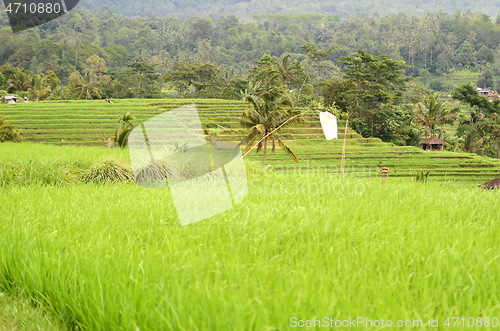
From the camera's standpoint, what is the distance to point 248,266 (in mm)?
2041

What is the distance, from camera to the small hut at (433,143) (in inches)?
1294

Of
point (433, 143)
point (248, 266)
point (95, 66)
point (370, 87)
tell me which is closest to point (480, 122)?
point (433, 143)

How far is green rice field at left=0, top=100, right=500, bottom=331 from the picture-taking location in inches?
57.6

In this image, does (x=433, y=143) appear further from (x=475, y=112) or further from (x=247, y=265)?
(x=247, y=265)

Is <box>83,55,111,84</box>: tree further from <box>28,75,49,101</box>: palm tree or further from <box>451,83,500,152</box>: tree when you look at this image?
<box>451,83,500,152</box>: tree

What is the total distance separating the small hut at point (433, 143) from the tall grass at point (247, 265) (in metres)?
32.5

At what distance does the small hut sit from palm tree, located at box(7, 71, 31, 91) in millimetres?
45697

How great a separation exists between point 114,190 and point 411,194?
3.85 m

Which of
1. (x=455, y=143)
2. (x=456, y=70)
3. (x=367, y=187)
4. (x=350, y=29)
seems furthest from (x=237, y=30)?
(x=367, y=187)

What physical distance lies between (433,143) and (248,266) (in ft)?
114

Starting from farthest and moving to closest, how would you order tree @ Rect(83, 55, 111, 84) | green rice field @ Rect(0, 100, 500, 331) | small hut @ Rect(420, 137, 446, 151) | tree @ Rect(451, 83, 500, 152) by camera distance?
1. tree @ Rect(83, 55, 111, 84)
2. small hut @ Rect(420, 137, 446, 151)
3. tree @ Rect(451, 83, 500, 152)
4. green rice field @ Rect(0, 100, 500, 331)

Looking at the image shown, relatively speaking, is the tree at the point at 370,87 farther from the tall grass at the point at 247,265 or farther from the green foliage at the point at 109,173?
the tall grass at the point at 247,265

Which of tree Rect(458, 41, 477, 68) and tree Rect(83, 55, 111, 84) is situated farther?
tree Rect(458, 41, 477, 68)

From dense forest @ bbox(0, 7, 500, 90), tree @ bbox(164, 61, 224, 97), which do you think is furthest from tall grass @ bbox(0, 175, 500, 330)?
dense forest @ bbox(0, 7, 500, 90)
